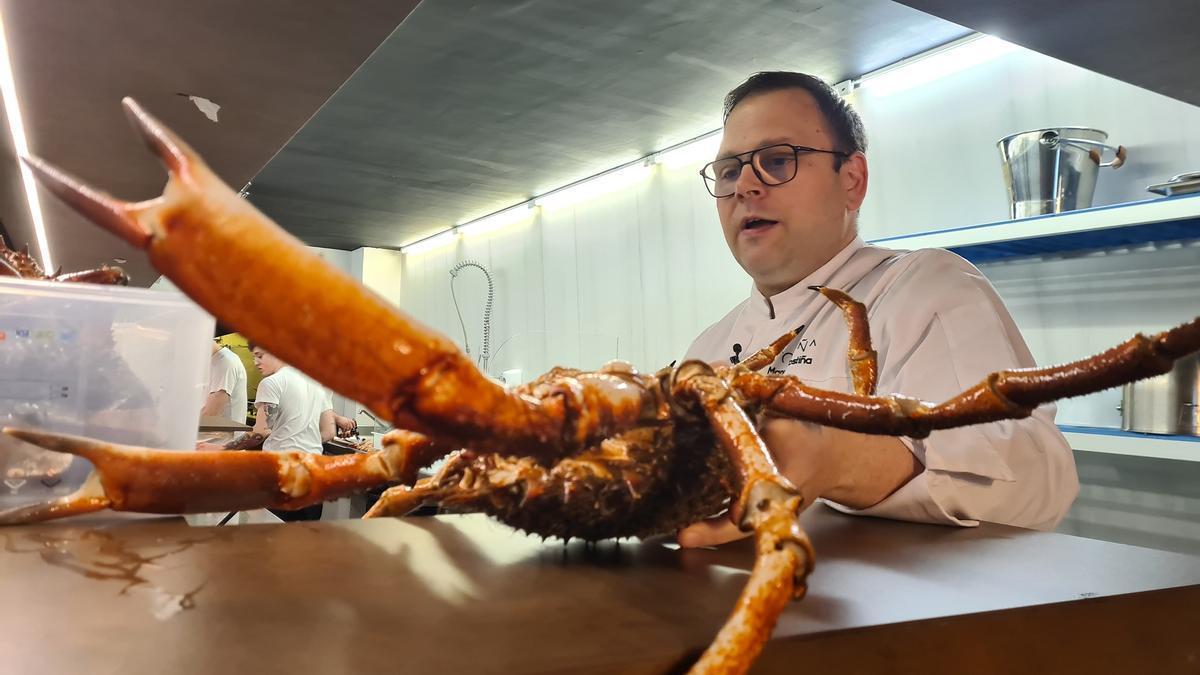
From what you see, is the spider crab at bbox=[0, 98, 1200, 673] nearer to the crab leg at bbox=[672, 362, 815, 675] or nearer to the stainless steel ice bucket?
the crab leg at bbox=[672, 362, 815, 675]

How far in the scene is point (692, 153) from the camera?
5.39 metres

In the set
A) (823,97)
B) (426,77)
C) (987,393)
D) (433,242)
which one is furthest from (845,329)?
(433,242)

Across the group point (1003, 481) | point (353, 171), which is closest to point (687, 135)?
point (353, 171)

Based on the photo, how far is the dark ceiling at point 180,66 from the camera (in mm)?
885

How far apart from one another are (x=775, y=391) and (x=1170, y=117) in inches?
131

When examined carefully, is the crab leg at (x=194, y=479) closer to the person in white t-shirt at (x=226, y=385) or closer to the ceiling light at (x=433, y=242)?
the person in white t-shirt at (x=226, y=385)

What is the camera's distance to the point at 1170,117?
2.93 metres

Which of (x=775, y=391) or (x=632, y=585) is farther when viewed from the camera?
(x=775, y=391)

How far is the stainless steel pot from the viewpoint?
7.57 feet

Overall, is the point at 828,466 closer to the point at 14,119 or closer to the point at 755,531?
the point at 755,531

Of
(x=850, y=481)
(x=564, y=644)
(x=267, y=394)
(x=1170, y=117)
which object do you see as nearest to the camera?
(x=564, y=644)

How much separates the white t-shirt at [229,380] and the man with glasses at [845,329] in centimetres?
349

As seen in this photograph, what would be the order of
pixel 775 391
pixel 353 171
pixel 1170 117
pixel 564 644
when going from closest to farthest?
1. pixel 564 644
2. pixel 775 391
3. pixel 1170 117
4. pixel 353 171

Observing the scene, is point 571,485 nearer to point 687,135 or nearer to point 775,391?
point 775,391
